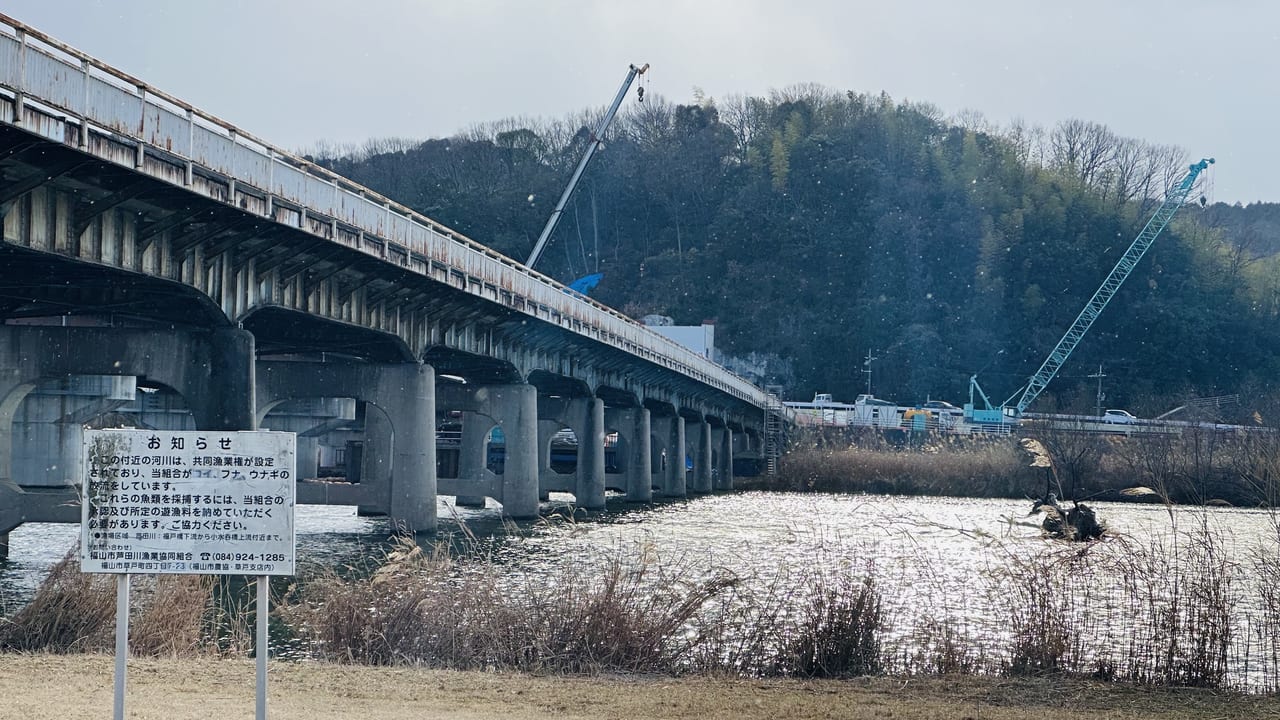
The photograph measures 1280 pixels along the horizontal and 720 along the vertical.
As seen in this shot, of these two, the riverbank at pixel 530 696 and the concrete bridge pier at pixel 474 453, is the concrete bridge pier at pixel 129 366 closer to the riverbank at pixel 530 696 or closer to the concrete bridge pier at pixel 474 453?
the riverbank at pixel 530 696

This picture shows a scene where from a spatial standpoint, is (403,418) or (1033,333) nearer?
(403,418)

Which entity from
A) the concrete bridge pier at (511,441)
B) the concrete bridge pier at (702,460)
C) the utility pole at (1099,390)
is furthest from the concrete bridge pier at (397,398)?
the utility pole at (1099,390)

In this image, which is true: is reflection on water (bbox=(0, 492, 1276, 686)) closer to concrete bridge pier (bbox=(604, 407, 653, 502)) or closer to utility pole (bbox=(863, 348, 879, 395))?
concrete bridge pier (bbox=(604, 407, 653, 502))

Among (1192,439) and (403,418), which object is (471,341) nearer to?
(403,418)

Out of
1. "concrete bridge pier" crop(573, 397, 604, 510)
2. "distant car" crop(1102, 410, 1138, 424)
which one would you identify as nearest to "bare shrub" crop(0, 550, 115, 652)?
"concrete bridge pier" crop(573, 397, 604, 510)

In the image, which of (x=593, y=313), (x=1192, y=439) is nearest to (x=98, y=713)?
(x=593, y=313)

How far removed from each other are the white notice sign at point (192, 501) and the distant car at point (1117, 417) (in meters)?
116

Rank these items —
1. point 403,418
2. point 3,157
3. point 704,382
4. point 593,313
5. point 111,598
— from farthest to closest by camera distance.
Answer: point 704,382 < point 593,313 < point 403,418 < point 3,157 < point 111,598

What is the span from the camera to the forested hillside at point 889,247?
13800 cm

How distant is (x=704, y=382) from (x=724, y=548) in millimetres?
44691

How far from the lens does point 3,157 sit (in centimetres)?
2339

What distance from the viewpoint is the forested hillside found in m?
138

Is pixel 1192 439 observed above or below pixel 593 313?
below

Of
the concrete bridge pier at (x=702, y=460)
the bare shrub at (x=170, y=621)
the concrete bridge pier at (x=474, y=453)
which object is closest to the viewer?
the bare shrub at (x=170, y=621)
